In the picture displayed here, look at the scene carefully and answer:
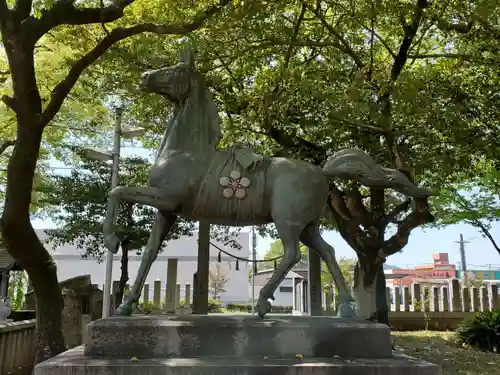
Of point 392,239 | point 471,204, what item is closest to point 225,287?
point 471,204

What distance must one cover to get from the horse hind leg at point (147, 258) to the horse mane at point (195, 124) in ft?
2.23

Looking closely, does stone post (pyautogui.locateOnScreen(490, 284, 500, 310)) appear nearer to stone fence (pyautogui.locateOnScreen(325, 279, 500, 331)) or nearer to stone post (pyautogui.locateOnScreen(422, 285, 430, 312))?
stone fence (pyautogui.locateOnScreen(325, 279, 500, 331))

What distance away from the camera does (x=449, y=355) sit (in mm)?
11812

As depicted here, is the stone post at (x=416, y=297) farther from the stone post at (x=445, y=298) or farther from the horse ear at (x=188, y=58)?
the horse ear at (x=188, y=58)

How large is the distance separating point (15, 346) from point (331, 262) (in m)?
8.16

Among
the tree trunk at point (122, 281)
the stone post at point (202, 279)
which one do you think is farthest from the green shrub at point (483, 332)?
the tree trunk at point (122, 281)

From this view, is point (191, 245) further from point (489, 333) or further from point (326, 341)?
point (326, 341)

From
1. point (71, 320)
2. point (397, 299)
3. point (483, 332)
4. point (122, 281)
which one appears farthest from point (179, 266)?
point (483, 332)

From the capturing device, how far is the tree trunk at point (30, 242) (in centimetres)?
700

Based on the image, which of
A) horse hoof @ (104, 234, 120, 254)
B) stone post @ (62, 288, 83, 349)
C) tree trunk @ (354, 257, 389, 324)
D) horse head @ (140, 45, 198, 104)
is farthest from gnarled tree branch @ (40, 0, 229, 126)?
tree trunk @ (354, 257, 389, 324)

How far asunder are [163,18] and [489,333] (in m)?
11.9

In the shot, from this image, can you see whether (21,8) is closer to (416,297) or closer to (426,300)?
(416,297)

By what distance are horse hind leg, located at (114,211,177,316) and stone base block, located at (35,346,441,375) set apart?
70 cm

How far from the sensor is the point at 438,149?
975cm
